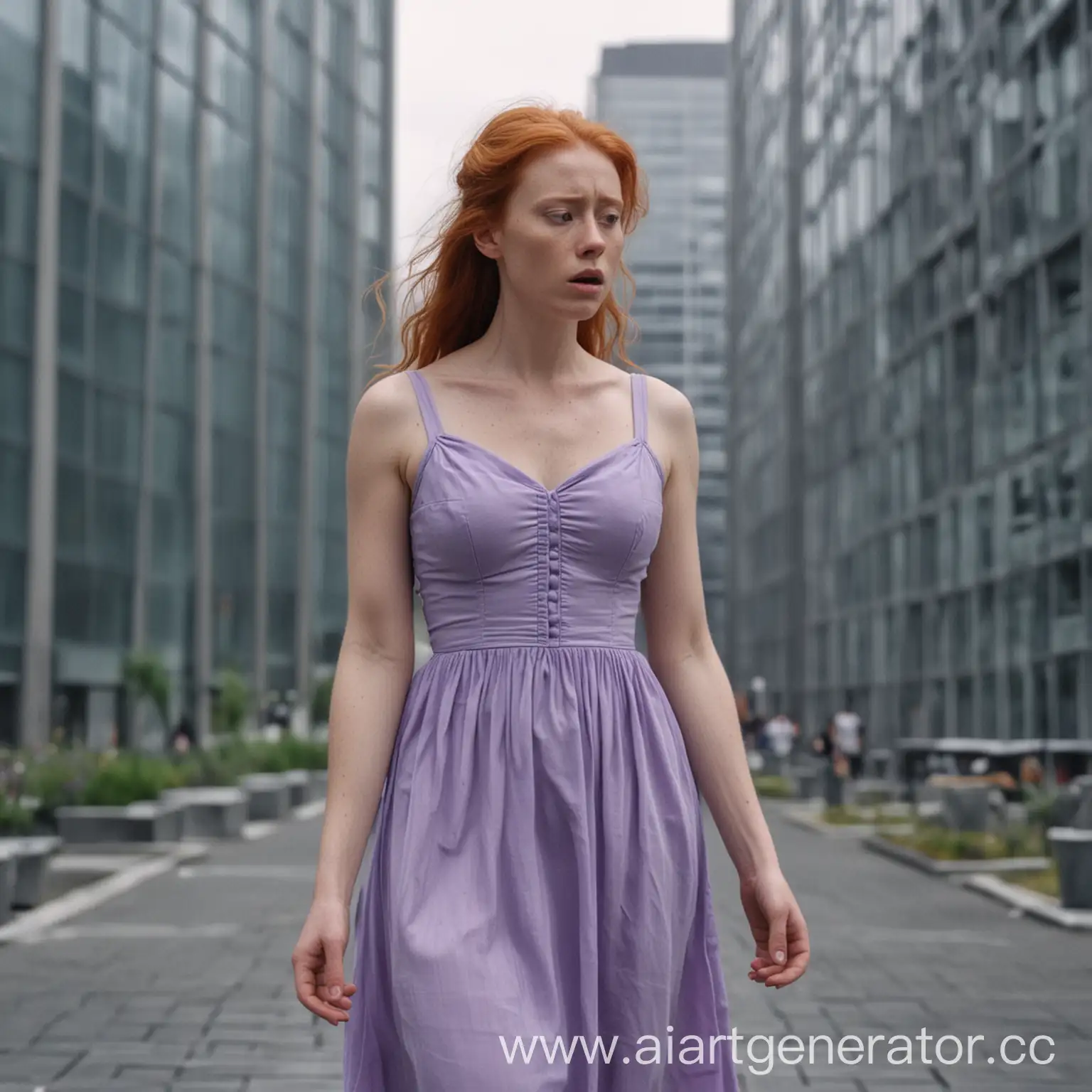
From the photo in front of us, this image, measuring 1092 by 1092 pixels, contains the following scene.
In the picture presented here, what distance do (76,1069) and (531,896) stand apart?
5.50 meters

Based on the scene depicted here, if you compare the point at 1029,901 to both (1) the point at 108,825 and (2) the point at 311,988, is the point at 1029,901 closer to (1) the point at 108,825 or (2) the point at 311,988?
(1) the point at 108,825

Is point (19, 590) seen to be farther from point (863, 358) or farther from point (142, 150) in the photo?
point (863, 358)

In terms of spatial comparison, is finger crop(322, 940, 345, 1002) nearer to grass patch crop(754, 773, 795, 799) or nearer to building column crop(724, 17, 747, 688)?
grass patch crop(754, 773, 795, 799)

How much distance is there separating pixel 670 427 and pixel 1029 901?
497 inches

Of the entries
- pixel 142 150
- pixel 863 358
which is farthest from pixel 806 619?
pixel 142 150

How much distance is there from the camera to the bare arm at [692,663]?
120 inches

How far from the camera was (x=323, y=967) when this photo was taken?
280 cm

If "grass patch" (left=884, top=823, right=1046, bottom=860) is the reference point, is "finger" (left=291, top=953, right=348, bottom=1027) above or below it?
above

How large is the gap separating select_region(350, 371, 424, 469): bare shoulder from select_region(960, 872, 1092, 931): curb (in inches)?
451

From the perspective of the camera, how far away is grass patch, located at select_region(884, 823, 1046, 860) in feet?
64.4

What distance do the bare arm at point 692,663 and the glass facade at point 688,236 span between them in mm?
114882

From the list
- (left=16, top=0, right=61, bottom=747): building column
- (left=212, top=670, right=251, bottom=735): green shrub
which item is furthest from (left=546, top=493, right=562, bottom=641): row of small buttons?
(left=212, top=670, right=251, bottom=735): green shrub

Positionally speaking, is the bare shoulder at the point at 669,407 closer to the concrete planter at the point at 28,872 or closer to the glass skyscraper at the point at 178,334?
the concrete planter at the point at 28,872

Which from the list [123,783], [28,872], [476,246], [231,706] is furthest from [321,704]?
[476,246]
